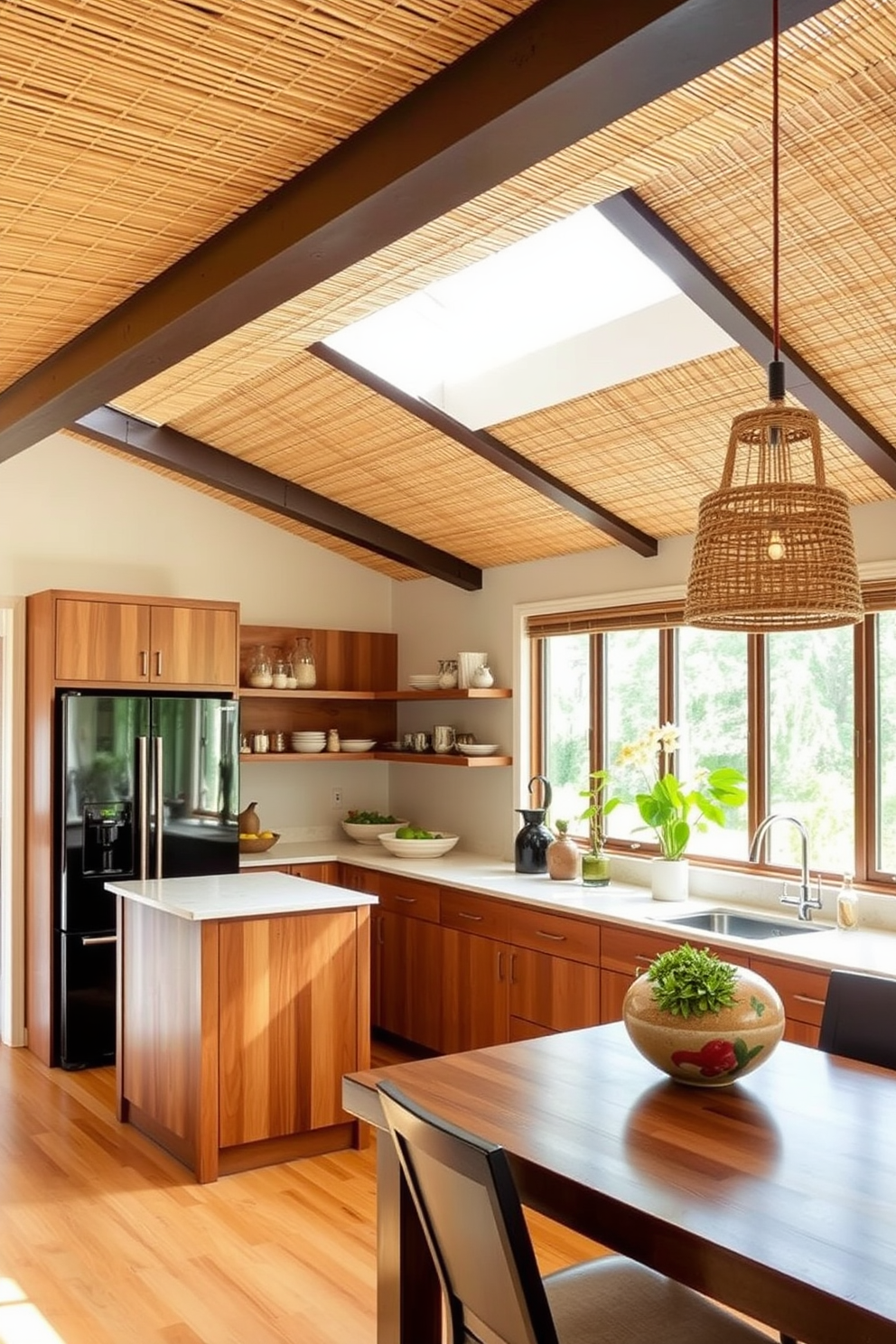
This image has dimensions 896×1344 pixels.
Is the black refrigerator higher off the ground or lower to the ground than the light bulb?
lower

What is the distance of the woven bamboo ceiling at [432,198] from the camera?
6.51ft

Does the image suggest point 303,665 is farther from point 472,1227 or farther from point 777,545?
point 472,1227

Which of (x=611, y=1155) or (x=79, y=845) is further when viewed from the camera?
(x=79, y=845)

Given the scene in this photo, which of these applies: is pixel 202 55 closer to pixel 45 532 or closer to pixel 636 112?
pixel 636 112

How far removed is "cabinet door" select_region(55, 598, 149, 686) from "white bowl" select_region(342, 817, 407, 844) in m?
1.43

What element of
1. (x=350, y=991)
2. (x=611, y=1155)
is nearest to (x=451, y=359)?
A: (x=350, y=991)

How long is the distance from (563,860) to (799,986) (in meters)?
1.64

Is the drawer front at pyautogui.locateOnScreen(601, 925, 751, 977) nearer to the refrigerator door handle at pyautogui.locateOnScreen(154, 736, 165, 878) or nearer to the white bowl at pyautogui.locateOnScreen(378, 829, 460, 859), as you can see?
the white bowl at pyautogui.locateOnScreen(378, 829, 460, 859)

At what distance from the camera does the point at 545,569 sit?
5543 mm

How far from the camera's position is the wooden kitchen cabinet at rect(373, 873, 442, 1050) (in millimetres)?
5152

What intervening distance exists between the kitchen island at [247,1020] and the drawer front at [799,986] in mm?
1409

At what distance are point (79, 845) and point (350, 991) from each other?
1647mm

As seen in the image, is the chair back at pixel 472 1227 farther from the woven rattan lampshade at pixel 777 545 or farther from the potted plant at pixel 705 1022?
the woven rattan lampshade at pixel 777 545

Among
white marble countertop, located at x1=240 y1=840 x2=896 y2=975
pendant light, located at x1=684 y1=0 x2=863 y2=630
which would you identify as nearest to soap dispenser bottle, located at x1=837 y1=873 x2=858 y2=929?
white marble countertop, located at x1=240 y1=840 x2=896 y2=975
